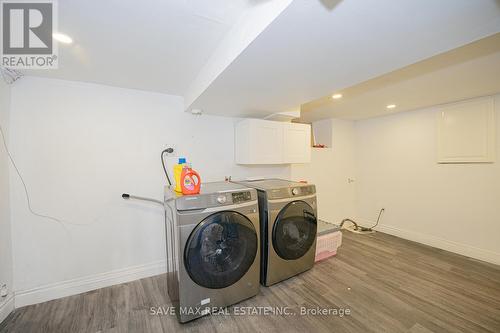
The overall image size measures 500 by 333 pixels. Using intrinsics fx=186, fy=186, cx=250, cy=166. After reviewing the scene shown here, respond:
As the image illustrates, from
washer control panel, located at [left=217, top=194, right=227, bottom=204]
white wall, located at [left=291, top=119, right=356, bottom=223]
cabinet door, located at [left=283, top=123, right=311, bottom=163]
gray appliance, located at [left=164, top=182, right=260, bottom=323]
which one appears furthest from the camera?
white wall, located at [left=291, top=119, right=356, bottom=223]

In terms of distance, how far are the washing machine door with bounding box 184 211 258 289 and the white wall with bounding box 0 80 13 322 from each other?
158 cm

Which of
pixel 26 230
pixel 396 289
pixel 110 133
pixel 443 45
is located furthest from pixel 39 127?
pixel 396 289

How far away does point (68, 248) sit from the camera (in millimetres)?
1854

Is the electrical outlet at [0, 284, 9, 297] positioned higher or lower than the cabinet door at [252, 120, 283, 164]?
lower

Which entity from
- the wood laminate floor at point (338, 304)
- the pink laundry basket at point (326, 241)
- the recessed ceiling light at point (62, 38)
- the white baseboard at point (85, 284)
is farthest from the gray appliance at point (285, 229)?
the recessed ceiling light at point (62, 38)

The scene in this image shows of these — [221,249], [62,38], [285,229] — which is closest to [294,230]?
[285,229]

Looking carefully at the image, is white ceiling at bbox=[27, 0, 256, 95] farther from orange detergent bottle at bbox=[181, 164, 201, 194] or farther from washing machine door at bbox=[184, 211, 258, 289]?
washing machine door at bbox=[184, 211, 258, 289]

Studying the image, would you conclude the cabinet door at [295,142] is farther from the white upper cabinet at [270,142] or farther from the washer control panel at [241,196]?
the washer control panel at [241,196]

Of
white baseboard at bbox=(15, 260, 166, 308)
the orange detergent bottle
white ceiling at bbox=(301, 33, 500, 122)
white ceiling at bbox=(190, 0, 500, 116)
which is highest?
white ceiling at bbox=(301, 33, 500, 122)

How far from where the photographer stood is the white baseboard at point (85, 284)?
5.60ft

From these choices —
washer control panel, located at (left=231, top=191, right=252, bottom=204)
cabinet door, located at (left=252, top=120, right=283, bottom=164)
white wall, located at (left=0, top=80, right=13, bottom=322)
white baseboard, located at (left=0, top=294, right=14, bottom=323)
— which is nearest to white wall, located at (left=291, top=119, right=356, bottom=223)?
cabinet door, located at (left=252, top=120, right=283, bottom=164)

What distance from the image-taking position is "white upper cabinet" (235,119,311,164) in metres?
2.38

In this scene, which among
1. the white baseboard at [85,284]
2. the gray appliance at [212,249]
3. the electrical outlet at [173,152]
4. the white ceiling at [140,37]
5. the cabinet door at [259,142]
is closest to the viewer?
the white ceiling at [140,37]

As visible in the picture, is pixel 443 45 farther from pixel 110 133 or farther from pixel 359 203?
pixel 359 203
